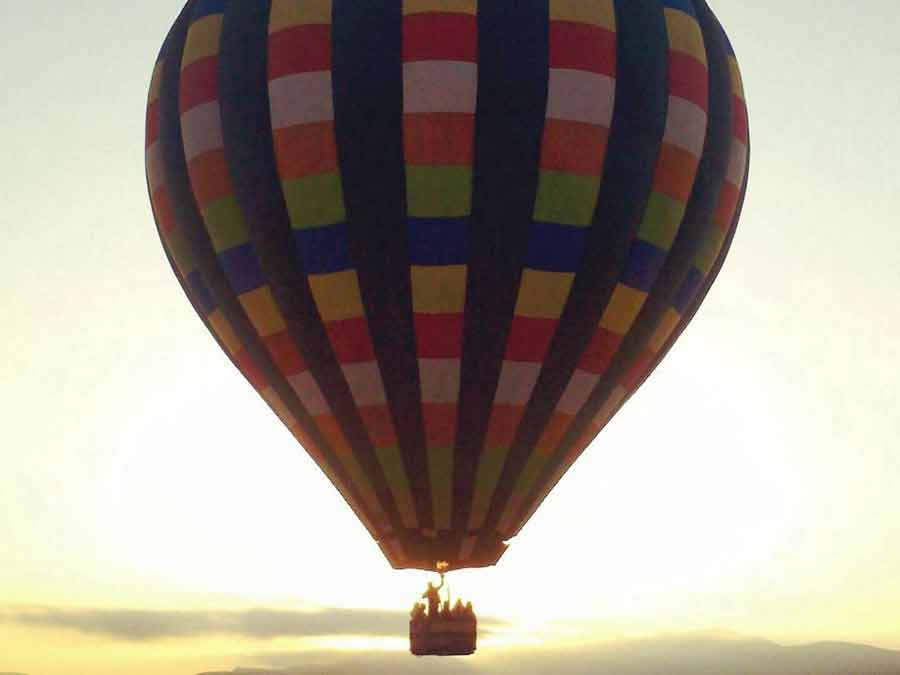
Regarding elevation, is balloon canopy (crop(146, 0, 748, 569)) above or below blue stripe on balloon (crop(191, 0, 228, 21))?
below

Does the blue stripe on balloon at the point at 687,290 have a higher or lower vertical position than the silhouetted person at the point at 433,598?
higher

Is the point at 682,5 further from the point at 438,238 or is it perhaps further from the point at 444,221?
the point at 438,238

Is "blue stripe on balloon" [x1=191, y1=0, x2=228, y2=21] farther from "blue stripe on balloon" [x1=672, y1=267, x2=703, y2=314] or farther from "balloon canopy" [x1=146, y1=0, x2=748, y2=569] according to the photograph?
"blue stripe on balloon" [x1=672, y1=267, x2=703, y2=314]

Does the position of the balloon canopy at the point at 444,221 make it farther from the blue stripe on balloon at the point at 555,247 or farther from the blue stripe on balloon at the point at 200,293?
the blue stripe on balloon at the point at 200,293

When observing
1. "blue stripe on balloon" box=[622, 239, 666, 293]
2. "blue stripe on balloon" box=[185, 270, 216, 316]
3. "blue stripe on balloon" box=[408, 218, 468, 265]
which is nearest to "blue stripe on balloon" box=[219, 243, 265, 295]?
"blue stripe on balloon" box=[185, 270, 216, 316]

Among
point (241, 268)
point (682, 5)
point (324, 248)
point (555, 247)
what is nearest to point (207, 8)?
point (241, 268)

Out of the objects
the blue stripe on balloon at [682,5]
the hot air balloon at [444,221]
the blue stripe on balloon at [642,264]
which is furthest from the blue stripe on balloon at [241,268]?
the blue stripe on balloon at [682,5]

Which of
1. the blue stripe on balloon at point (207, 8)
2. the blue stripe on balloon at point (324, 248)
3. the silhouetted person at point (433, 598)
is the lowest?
the silhouetted person at point (433, 598)
